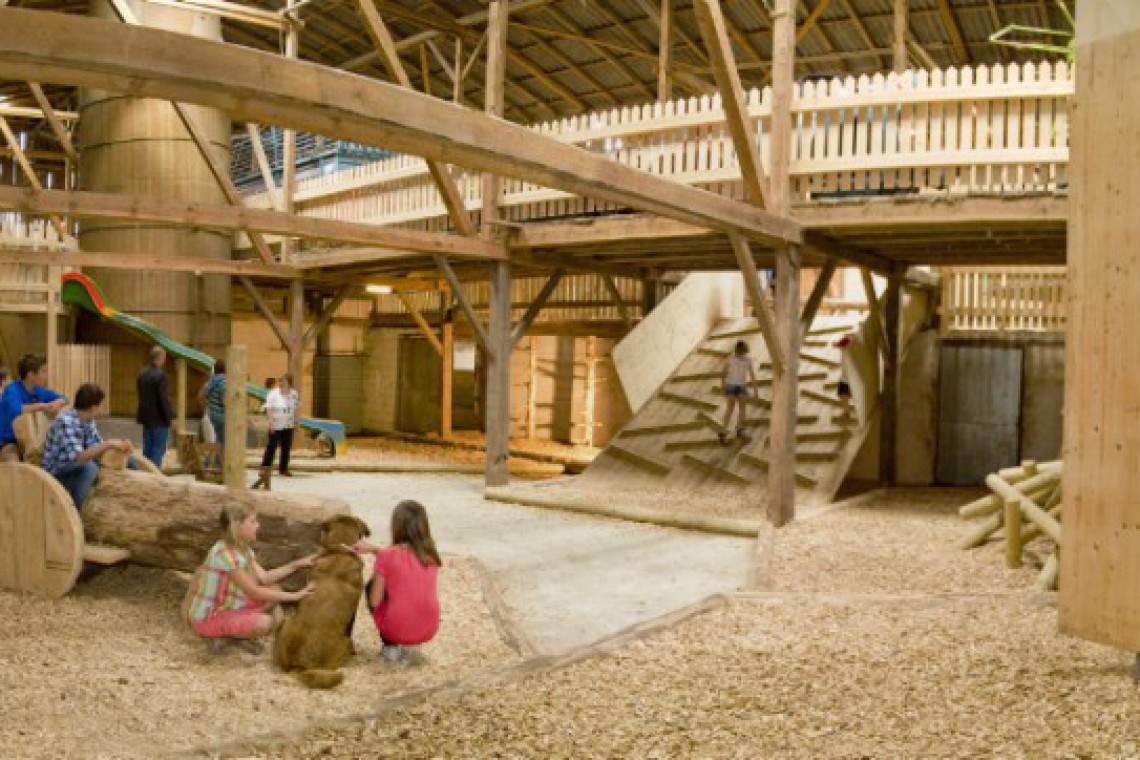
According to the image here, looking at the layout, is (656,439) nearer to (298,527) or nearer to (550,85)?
(298,527)

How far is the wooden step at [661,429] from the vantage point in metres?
12.9

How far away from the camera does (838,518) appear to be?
410 inches

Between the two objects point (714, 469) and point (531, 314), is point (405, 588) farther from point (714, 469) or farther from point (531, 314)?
point (531, 314)

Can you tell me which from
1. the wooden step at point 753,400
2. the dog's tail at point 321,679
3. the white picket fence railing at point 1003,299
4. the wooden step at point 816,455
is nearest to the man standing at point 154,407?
the dog's tail at point 321,679

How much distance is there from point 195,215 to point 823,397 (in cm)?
837

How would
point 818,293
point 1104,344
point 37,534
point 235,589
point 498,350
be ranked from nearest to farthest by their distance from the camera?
1. point 1104,344
2. point 235,589
3. point 37,534
4. point 818,293
5. point 498,350

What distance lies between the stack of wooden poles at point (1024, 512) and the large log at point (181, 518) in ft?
16.9

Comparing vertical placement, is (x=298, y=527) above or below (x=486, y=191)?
below

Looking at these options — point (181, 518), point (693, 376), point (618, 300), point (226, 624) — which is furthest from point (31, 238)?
point (226, 624)

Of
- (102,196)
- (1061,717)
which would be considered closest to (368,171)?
(102,196)

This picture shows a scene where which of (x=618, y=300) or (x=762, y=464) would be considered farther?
(x=618, y=300)

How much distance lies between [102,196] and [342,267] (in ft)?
19.4

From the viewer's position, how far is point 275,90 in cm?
415

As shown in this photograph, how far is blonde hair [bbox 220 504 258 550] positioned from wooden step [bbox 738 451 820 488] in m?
7.58
